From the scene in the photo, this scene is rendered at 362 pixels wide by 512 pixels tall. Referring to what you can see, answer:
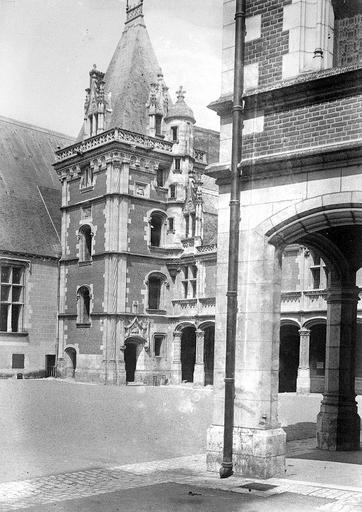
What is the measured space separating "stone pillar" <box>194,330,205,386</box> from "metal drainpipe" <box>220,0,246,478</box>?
24.1m

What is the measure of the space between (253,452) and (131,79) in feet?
103

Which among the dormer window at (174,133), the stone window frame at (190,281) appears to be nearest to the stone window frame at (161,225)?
the stone window frame at (190,281)

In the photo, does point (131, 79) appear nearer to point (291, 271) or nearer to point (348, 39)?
point (291, 271)

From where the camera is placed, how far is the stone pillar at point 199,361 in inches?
1304

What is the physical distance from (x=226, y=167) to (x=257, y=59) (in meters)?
1.62

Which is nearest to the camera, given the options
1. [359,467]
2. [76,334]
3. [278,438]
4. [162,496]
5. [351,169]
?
[162,496]

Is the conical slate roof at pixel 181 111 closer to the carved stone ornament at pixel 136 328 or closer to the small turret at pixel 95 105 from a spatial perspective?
the small turret at pixel 95 105

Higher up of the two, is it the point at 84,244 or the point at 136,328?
the point at 84,244

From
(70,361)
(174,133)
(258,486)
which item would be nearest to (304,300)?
(174,133)

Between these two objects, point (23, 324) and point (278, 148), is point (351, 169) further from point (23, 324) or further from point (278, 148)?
point (23, 324)

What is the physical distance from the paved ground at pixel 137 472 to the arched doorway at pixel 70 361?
18.9 metres

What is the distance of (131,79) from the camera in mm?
37594

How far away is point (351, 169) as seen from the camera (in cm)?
875

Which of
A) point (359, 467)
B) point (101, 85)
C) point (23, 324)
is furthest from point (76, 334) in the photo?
point (359, 467)
